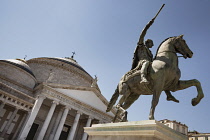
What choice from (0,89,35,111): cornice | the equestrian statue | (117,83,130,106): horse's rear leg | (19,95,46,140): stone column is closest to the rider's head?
the equestrian statue

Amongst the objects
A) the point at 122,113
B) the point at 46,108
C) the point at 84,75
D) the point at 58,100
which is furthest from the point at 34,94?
the point at 122,113

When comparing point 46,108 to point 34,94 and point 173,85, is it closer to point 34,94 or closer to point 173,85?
point 34,94

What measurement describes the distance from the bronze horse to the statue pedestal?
1.92 ft

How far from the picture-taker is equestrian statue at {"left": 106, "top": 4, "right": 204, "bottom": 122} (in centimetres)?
357

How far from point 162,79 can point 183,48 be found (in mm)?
1130

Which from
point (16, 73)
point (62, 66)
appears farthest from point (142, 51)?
point (62, 66)

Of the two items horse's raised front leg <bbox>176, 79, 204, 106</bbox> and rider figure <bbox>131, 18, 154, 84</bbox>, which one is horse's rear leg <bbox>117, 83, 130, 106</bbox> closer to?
rider figure <bbox>131, 18, 154, 84</bbox>

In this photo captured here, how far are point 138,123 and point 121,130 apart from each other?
1.27ft

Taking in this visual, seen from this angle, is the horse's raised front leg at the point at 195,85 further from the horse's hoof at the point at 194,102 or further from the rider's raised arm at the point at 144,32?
the rider's raised arm at the point at 144,32

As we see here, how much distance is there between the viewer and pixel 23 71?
22812 mm

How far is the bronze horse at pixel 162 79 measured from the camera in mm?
3545

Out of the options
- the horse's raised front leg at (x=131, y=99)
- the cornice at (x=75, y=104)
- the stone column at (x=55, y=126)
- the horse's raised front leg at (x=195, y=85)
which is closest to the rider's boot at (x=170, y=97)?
the horse's raised front leg at (x=195, y=85)

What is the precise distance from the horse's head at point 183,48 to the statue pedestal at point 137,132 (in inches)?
78.6

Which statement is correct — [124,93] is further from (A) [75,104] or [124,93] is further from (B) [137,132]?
(A) [75,104]
